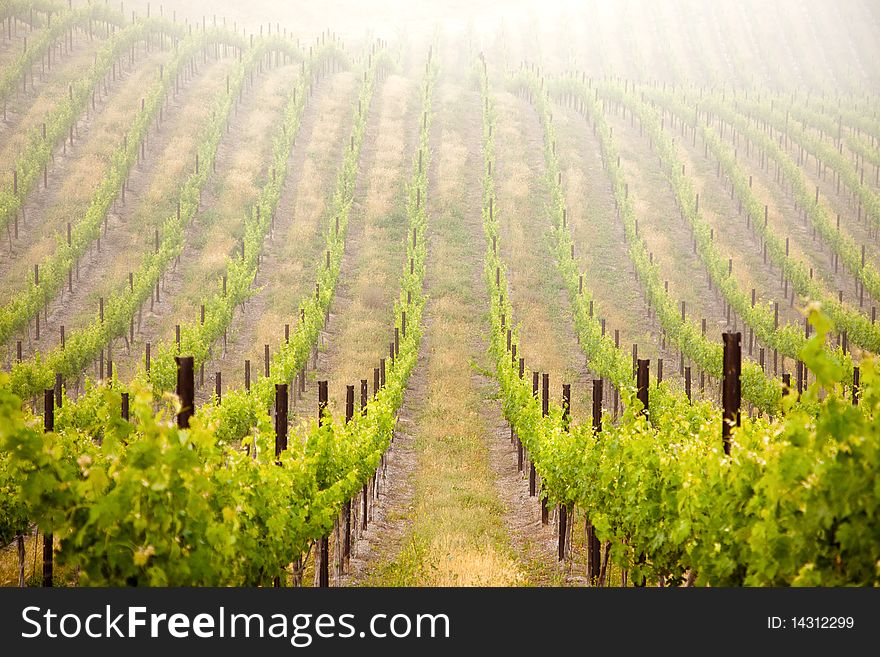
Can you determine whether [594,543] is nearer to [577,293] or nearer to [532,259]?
[577,293]

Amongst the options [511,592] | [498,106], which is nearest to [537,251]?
[498,106]

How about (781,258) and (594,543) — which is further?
(781,258)

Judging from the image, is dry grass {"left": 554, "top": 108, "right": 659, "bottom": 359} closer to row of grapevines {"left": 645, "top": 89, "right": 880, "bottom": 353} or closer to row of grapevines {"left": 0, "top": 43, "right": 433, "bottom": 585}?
row of grapevines {"left": 645, "top": 89, "right": 880, "bottom": 353}

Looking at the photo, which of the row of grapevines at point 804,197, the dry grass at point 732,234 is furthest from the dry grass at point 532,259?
the row of grapevines at point 804,197

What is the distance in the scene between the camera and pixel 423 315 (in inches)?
1537

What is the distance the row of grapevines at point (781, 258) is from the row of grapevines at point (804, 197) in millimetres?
2037

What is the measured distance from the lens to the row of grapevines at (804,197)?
41238mm

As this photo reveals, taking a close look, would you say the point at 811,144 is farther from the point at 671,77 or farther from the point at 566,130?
the point at 671,77

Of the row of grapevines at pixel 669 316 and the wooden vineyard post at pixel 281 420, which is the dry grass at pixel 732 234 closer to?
the row of grapevines at pixel 669 316

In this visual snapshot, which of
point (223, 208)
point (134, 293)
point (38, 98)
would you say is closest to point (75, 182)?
point (223, 208)

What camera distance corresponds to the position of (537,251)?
46312 millimetres

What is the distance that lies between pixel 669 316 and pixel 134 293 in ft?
75.0

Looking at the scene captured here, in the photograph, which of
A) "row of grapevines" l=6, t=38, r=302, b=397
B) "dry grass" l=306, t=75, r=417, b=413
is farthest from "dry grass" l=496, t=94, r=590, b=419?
"row of grapevines" l=6, t=38, r=302, b=397

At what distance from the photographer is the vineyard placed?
656 centimetres
